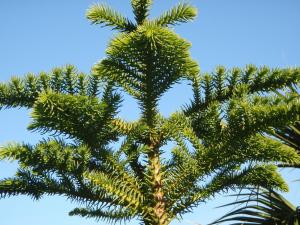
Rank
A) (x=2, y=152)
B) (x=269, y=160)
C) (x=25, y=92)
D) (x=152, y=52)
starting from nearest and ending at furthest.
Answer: (x=2, y=152)
(x=152, y=52)
(x=269, y=160)
(x=25, y=92)

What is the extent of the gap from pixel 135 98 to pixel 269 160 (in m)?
1.01

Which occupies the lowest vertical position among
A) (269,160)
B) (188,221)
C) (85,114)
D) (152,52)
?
(188,221)

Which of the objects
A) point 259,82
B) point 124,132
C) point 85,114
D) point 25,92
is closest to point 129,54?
point 85,114

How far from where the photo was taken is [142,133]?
8.63 ft

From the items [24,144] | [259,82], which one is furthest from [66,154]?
[259,82]

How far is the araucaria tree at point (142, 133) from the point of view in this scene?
2.22 meters

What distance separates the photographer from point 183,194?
2424 millimetres

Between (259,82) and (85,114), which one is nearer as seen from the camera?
(85,114)

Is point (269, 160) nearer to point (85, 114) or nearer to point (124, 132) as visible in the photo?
point (124, 132)

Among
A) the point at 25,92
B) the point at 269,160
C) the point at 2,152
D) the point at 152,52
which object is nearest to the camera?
the point at 2,152

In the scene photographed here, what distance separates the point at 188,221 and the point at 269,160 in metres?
0.68

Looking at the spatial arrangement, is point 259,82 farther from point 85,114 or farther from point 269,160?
point 85,114

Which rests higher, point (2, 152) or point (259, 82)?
point (259, 82)

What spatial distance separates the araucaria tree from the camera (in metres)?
2.22
